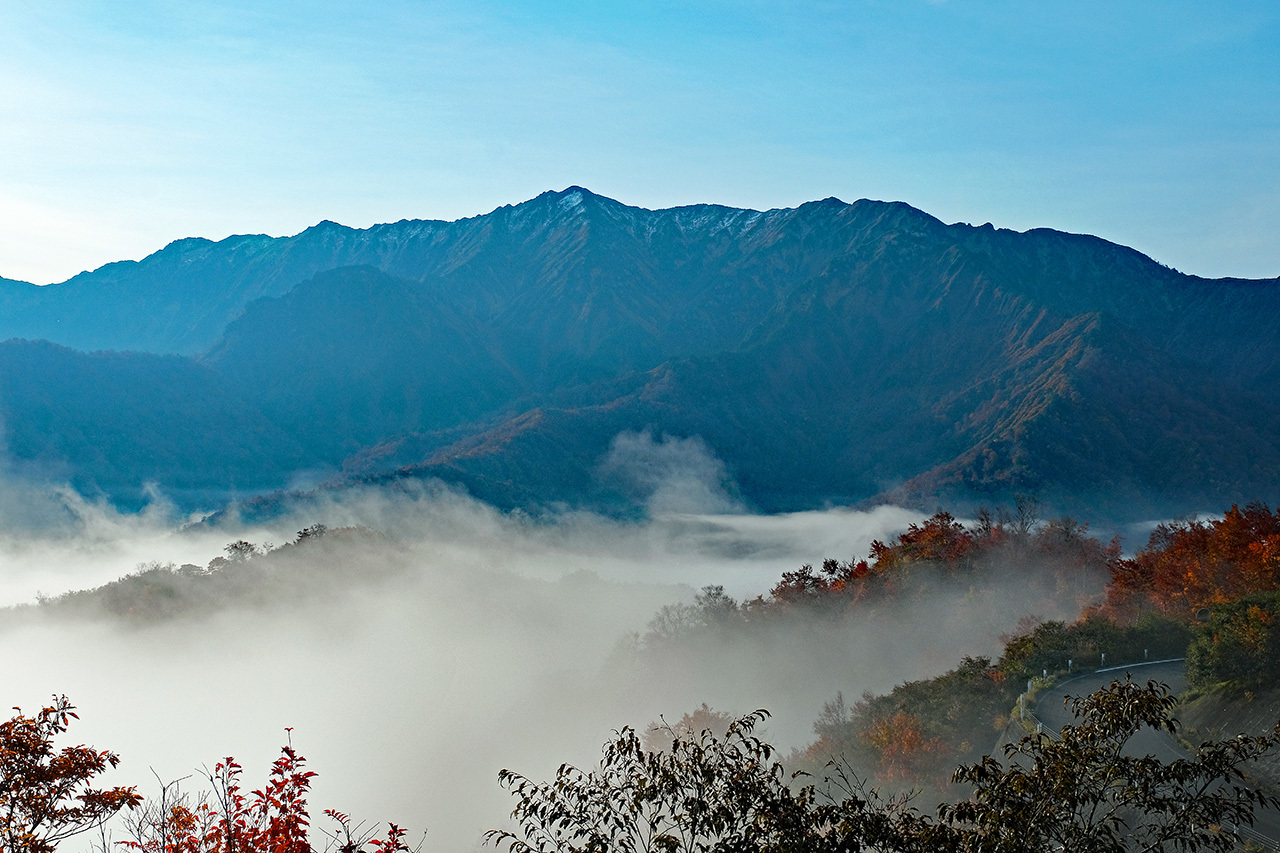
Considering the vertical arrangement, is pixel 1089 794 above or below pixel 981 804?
above

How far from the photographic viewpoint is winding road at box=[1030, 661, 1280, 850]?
893 inches

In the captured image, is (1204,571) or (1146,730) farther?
(1204,571)

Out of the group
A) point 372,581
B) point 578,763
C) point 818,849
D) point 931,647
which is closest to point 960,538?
point 931,647

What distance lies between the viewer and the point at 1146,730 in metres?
31.6

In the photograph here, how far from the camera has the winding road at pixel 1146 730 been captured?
74.4 feet

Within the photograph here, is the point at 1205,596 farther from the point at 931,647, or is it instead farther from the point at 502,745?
the point at 502,745

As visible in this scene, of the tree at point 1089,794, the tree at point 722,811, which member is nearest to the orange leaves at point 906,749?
the tree at point 1089,794

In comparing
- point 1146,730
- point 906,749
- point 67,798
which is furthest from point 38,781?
point 906,749

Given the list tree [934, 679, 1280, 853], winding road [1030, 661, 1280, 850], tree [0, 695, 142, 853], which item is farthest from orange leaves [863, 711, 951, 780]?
tree [0, 695, 142, 853]

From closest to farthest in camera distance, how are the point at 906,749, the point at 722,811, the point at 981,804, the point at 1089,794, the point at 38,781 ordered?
the point at 1089,794, the point at 722,811, the point at 981,804, the point at 38,781, the point at 906,749

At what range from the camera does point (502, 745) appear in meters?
82.2

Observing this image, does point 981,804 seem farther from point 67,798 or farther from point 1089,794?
point 67,798

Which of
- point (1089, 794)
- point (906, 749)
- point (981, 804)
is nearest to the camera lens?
point (1089, 794)

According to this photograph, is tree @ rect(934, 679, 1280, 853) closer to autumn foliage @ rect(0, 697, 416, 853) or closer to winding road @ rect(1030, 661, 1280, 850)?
autumn foliage @ rect(0, 697, 416, 853)
